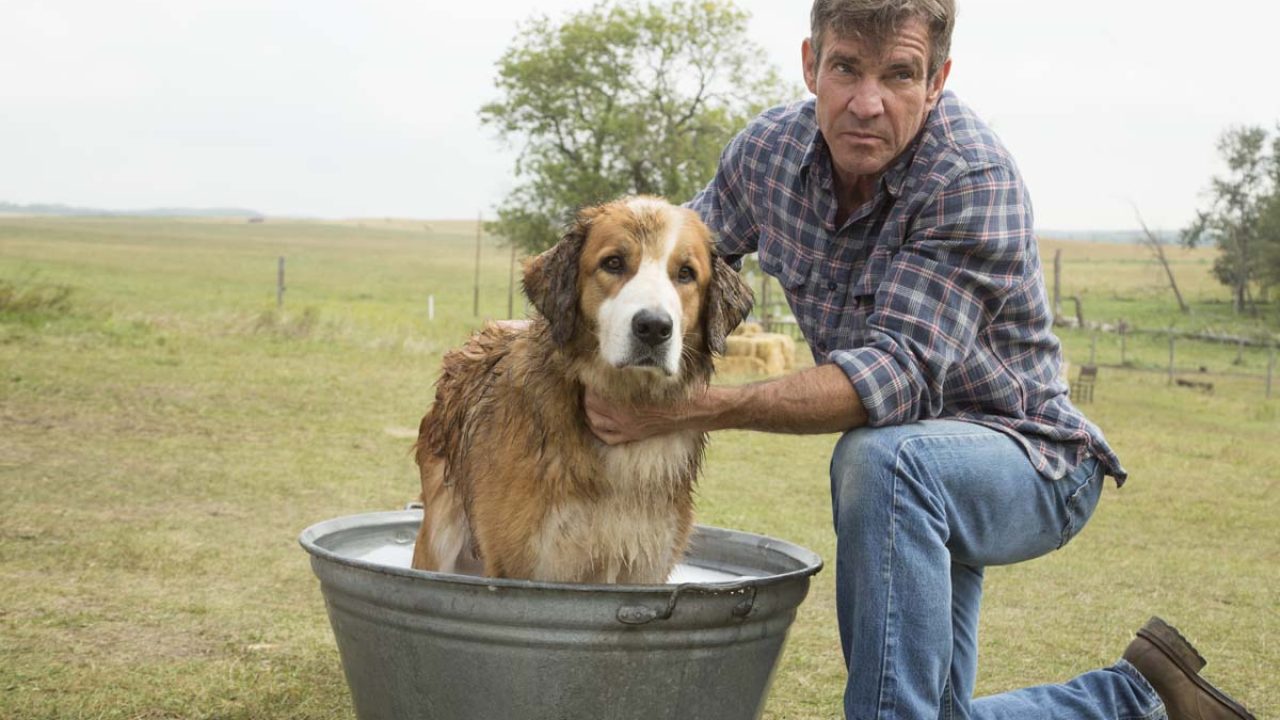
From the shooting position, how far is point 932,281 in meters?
3.48

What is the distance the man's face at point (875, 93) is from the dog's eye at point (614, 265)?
841 mm

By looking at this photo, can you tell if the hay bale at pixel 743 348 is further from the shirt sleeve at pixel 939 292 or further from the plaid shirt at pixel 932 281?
the shirt sleeve at pixel 939 292

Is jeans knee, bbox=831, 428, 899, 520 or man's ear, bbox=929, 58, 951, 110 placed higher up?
man's ear, bbox=929, 58, 951, 110

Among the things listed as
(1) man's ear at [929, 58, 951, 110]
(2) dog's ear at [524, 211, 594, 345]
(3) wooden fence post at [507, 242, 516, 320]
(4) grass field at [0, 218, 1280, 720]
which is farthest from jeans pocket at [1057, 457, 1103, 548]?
(3) wooden fence post at [507, 242, 516, 320]

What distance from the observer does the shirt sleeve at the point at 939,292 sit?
133 inches

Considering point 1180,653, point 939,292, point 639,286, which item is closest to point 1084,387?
point 1180,653

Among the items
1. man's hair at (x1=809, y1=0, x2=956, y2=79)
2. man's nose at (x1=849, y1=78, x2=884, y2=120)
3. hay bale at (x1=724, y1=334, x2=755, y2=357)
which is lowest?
hay bale at (x1=724, y1=334, x2=755, y2=357)

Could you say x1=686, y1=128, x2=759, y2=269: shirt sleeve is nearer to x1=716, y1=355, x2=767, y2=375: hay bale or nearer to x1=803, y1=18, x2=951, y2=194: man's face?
x1=803, y1=18, x2=951, y2=194: man's face

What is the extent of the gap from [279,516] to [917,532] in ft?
20.6

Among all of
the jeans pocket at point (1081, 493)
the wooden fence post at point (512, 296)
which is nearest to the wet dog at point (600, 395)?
the jeans pocket at point (1081, 493)

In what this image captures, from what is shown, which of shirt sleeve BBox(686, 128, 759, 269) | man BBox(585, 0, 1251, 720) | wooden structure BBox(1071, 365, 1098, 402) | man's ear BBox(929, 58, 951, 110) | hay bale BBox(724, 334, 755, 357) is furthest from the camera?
hay bale BBox(724, 334, 755, 357)

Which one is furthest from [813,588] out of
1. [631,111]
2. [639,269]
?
[631,111]

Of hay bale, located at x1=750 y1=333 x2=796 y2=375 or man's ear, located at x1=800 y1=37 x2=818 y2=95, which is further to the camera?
hay bale, located at x1=750 y1=333 x2=796 y2=375

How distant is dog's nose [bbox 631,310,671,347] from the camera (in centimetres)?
312
